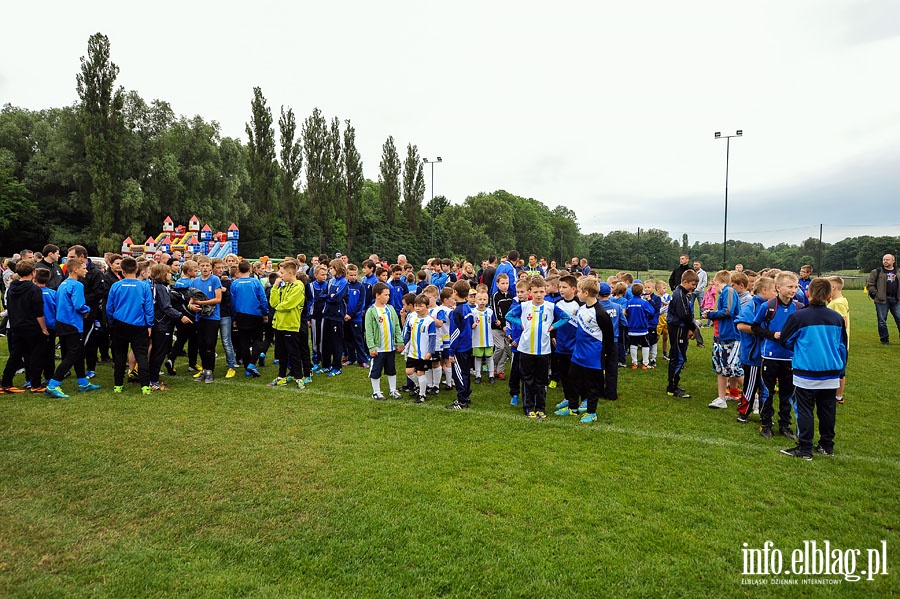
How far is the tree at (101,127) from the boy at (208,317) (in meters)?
31.6

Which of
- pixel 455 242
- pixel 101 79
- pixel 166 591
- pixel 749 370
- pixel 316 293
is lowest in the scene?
pixel 166 591

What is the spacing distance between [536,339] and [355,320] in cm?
440

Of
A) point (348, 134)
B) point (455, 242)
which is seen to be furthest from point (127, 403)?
A: point (455, 242)

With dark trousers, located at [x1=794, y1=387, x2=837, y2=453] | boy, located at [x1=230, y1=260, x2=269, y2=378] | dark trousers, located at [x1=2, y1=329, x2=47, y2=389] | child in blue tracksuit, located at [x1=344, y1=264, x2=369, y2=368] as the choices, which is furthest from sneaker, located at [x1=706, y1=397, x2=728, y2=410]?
dark trousers, located at [x1=2, y1=329, x2=47, y2=389]

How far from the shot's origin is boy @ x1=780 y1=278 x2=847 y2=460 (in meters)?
4.73

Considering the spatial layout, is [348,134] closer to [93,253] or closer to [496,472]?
[93,253]

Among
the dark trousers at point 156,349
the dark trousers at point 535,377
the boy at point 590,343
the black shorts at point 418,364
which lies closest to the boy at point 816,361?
the boy at point 590,343

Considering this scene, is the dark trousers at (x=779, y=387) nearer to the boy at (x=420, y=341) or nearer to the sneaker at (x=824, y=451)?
the sneaker at (x=824, y=451)

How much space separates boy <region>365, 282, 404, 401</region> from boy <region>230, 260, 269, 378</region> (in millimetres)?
2351

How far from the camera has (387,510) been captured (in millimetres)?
3896

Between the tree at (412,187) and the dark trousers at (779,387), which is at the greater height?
the tree at (412,187)

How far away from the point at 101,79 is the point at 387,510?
40.0 metres

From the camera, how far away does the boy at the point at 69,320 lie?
6836mm

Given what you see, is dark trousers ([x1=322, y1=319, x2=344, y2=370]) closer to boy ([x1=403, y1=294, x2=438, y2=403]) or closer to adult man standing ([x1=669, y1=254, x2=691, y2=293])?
boy ([x1=403, y1=294, x2=438, y2=403])
